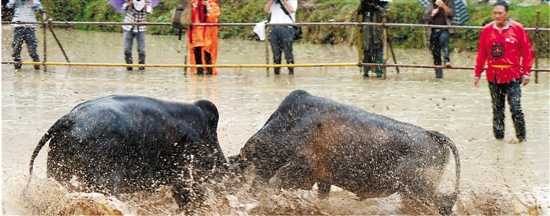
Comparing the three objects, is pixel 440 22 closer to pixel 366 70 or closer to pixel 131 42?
pixel 366 70

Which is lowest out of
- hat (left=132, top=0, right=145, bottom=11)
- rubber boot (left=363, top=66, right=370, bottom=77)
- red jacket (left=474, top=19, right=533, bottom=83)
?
rubber boot (left=363, top=66, right=370, bottom=77)

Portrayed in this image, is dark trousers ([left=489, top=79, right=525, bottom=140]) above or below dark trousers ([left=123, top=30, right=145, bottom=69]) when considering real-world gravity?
below

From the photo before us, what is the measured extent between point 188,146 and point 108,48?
47.1 feet

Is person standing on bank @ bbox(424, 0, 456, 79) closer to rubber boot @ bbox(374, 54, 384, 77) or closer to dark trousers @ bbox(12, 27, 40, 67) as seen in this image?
rubber boot @ bbox(374, 54, 384, 77)

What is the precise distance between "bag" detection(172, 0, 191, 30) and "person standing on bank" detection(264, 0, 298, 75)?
1.15 m

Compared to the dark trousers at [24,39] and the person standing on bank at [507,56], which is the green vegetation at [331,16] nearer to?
the person standing on bank at [507,56]

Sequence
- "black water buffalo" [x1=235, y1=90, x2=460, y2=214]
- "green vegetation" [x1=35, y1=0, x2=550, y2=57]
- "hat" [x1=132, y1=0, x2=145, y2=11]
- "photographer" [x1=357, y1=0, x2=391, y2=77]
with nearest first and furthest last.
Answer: "black water buffalo" [x1=235, y1=90, x2=460, y2=214]
"photographer" [x1=357, y1=0, x2=391, y2=77]
"hat" [x1=132, y1=0, x2=145, y2=11]
"green vegetation" [x1=35, y1=0, x2=550, y2=57]

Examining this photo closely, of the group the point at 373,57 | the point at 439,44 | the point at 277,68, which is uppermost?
the point at 439,44

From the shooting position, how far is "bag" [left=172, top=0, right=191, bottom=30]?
45.9 feet

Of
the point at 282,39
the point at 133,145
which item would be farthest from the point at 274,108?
the point at 133,145

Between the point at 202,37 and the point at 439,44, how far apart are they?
348 cm

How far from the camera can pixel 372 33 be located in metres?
13.5

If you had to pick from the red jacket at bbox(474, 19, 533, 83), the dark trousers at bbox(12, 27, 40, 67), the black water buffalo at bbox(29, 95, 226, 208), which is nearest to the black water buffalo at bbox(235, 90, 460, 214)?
the black water buffalo at bbox(29, 95, 226, 208)

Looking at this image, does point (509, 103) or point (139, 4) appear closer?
point (509, 103)
